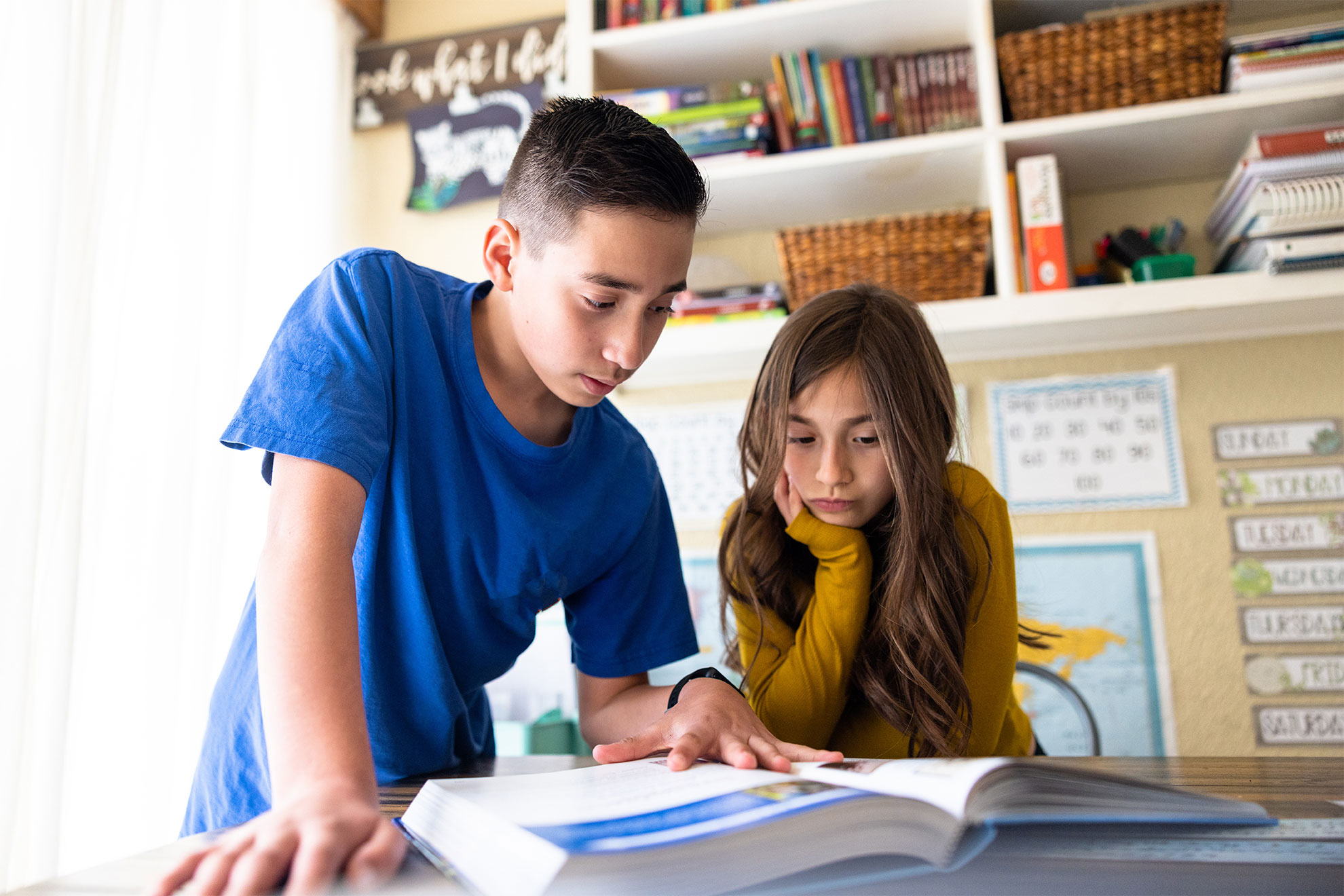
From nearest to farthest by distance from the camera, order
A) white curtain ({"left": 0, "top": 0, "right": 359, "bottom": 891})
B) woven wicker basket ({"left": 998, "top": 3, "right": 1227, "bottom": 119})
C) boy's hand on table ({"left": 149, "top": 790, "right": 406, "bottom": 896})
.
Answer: boy's hand on table ({"left": 149, "top": 790, "right": 406, "bottom": 896}) < white curtain ({"left": 0, "top": 0, "right": 359, "bottom": 891}) < woven wicker basket ({"left": 998, "top": 3, "right": 1227, "bottom": 119})

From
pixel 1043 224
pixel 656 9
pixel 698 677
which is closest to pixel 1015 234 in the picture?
pixel 1043 224

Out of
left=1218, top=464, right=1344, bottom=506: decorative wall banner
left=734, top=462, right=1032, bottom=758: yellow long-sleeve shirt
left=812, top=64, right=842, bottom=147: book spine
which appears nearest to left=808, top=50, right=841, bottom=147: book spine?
left=812, top=64, right=842, bottom=147: book spine

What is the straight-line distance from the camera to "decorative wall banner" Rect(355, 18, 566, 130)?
6.68 ft

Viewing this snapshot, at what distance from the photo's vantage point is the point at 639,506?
0.93 meters

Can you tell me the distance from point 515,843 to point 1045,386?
60.0 inches

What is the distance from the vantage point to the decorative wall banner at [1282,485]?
1521 millimetres

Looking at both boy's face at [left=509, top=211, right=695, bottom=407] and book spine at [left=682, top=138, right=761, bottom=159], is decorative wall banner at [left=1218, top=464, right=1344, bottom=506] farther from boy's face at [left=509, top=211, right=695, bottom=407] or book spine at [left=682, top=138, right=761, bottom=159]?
boy's face at [left=509, top=211, right=695, bottom=407]

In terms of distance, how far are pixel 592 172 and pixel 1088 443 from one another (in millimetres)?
1238

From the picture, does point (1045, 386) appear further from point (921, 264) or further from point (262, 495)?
point (262, 495)

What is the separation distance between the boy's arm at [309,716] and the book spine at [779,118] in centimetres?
126

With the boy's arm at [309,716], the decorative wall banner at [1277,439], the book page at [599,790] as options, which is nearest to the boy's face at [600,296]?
the boy's arm at [309,716]

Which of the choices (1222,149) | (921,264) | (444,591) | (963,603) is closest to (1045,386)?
(921,264)

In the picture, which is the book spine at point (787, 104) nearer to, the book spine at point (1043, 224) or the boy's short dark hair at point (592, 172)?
the book spine at point (1043, 224)

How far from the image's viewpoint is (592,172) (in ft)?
2.48
